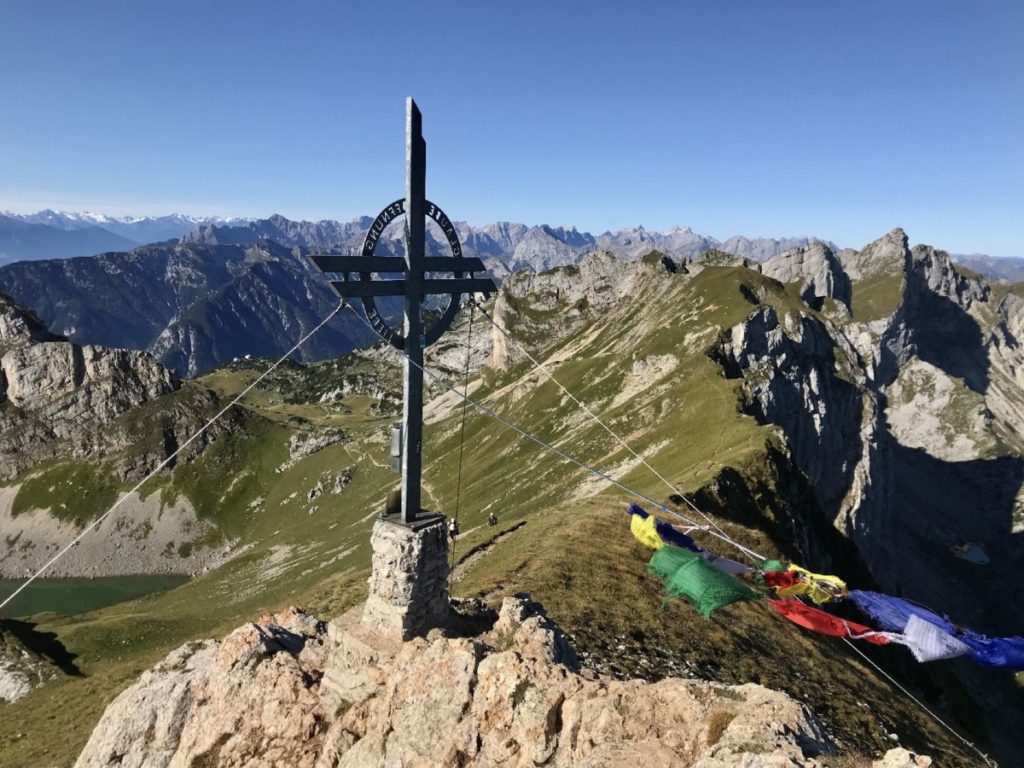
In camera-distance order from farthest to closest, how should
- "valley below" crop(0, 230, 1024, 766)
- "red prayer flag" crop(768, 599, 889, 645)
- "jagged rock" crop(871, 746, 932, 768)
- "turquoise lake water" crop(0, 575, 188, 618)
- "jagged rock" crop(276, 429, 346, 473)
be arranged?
1. "jagged rock" crop(276, 429, 346, 473)
2. "turquoise lake water" crop(0, 575, 188, 618)
3. "valley below" crop(0, 230, 1024, 766)
4. "red prayer flag" crop(768, 599, 889, 645)
5. "jagged rock" crop(871, 746, 932, 768)

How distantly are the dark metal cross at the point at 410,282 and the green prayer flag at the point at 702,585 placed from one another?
29.6ft

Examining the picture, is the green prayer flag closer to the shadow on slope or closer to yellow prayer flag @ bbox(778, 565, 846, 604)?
yellow prayer flag @ bbox(778, 565, 846, 604)

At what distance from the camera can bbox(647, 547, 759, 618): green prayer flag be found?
61.1ft

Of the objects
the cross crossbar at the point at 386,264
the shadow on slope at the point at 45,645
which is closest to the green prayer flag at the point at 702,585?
the cross crossbar at the point at 386,264

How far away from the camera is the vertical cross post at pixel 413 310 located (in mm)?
15875

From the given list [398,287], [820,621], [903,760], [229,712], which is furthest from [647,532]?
[903,760]

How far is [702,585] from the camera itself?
19250mm

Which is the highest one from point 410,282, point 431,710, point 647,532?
point 410,282

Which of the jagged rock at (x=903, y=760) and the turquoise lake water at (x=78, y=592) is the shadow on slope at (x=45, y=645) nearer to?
the turquoise lake water at (x=78, y=592)

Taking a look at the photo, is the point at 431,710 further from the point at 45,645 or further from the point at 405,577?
the point at 45,645

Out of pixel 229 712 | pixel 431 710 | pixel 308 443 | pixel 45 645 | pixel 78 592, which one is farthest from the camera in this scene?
pixel 308 443

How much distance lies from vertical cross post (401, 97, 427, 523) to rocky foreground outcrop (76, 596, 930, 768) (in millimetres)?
4207

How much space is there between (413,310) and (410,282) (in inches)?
29.6

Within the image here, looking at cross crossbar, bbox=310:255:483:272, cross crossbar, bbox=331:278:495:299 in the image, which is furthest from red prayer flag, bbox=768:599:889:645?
cross crossbar, bbox=310:255:483:272
